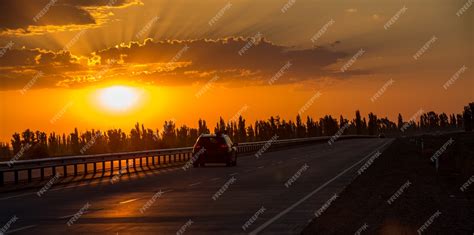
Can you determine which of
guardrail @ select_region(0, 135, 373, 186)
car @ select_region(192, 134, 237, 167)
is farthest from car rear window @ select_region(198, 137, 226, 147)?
guardrail @ select_region(0, 135, 373, 186)

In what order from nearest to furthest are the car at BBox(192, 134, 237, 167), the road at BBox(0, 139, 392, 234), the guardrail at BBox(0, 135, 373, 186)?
the road at BBox(0, 139, 392, 234), the guardrail at BBox(0, 135, 373, 186), the car at BBox(192, 134, 237, 167)

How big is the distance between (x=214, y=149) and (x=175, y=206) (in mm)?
24412

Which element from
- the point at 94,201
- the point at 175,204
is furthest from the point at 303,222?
the point at 94,201

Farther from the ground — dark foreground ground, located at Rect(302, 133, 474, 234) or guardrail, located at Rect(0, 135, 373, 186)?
guardrail, located at Rect(0, 135, 373, 186)

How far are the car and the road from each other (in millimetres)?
12201

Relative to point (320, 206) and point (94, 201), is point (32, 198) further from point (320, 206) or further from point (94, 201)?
point (320, 206)

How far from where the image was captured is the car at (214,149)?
44.1 meters

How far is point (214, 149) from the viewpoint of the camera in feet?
145

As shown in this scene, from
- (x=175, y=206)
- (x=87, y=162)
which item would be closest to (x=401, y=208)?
(x=175, y=206)

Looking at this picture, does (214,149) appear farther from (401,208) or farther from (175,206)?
(401,208)

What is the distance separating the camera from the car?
4412cm

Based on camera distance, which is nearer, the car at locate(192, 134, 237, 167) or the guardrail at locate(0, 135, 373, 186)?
the guardrail at locate(0, 135, 373, 186)

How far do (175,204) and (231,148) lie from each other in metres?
24.6

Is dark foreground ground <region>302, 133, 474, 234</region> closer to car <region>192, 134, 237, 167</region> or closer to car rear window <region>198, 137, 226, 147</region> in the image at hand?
car <region>192, 134, 237, 167</region>
